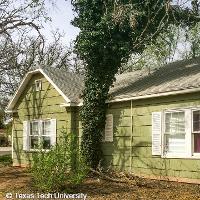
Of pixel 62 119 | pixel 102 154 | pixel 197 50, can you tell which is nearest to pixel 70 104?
pixel 62 119

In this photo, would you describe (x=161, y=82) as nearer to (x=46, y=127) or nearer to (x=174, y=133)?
(x=174, y=133)

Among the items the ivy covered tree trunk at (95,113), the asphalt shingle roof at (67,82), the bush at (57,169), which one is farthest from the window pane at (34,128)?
the bush at (57,169)

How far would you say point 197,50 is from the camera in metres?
35.6

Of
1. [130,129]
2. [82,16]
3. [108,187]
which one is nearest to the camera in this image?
[108,187]


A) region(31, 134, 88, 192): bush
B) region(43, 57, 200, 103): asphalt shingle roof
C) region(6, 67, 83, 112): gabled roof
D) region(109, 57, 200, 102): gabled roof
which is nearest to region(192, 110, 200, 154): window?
region(109, 57, 200, 102): gabled roof

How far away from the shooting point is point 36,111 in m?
20.3

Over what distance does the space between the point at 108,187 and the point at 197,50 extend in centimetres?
2505

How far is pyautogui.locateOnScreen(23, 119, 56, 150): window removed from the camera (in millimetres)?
19052

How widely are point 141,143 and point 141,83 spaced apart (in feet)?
9.99

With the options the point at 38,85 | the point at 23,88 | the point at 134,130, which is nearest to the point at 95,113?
the point at 134,130

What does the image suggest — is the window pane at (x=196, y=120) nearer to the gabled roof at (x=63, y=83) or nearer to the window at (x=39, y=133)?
the gabled roof at (x=63, y=83)

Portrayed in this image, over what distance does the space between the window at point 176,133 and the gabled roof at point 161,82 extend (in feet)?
2.42

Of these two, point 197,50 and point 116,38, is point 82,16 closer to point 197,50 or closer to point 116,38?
point 116,38

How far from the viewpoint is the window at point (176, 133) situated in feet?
43.4
